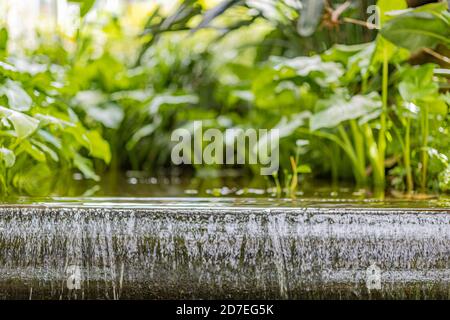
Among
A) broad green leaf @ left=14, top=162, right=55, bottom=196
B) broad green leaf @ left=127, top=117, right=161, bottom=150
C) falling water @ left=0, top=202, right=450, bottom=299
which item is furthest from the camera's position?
broad green leaf @ left=127, top=117, right=161, bottom=150

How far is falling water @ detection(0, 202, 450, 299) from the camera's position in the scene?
52.2 inches

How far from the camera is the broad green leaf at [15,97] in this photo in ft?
5.57

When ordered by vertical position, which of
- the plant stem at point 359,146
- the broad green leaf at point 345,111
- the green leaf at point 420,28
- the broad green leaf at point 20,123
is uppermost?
the green leaf at point 420,28

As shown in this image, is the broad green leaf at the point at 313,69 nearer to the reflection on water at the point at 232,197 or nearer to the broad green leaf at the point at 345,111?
the broad green leaf at the point at 345,111

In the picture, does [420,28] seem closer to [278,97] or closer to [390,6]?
[390,6]

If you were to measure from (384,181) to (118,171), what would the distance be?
5.63ft

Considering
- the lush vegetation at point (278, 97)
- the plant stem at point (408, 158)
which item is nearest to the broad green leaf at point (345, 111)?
the lush vegetation at point (278, 97)

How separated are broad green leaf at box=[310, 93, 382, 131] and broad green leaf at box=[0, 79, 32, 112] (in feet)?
2.98

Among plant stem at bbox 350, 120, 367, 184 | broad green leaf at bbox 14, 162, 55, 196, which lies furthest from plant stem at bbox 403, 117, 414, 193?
broad green leaf at bbox 14, 162, 55, 196

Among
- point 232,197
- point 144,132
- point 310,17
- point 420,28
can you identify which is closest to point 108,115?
point 144,132

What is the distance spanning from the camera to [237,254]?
4.40ft

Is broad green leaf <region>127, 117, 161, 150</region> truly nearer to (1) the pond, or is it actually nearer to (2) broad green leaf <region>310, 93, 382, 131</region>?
(2) broad green leaf <region>310, 93, 382, 131</region>

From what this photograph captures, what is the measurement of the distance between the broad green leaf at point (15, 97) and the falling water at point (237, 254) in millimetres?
485
